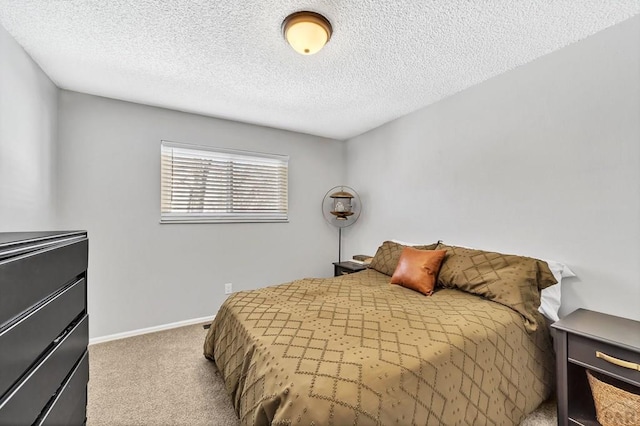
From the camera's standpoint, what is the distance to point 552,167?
6.71 ft

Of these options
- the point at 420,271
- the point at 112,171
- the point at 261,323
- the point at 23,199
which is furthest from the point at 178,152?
the point at 420,271

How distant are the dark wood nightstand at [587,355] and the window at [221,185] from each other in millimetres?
2912

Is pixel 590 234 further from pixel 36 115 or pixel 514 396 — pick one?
pixel 36 115

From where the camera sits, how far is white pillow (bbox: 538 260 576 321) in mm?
1883

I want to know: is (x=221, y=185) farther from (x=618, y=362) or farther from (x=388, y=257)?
(x=618, y=362)

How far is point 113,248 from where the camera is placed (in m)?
2.76

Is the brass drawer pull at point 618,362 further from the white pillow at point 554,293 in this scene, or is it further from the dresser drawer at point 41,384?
the dresser drawer at point 41,384

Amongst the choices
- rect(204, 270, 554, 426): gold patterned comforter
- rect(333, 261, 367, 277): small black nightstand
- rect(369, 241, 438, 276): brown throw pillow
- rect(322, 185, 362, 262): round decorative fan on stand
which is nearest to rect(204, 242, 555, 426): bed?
rect(204, 270, 554, 426): gold patterned comforter

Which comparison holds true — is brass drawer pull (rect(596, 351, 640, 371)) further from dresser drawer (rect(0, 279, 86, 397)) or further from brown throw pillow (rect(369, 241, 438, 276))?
dresser drawer (rect(0, 279, 86, 397))

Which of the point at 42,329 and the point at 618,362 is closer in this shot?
the point at 42,329

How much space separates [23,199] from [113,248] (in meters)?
0.91

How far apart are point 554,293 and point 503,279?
0.37 metres

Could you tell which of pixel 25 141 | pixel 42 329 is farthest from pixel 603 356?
pixel 25 141

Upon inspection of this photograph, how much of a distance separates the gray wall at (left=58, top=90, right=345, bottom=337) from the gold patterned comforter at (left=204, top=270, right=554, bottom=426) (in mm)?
1252
